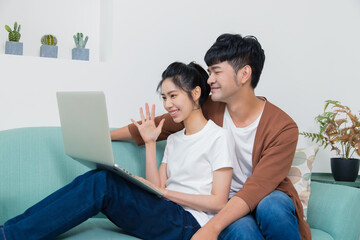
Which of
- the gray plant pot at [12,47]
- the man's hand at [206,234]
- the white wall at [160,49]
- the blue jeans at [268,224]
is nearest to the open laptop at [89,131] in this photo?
the man's hand at [206,234]

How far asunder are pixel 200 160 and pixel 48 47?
1.12 m

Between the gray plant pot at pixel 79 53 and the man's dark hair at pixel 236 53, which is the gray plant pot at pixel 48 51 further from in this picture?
the man's dark hair at pixel 236 53

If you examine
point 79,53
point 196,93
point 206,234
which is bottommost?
point 206,234

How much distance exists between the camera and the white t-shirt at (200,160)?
1.72 m

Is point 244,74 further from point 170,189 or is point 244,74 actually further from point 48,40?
point 48,40

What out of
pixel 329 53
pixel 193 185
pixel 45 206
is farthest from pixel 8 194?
pixel 329 53

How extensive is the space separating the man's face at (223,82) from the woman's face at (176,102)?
0.13m

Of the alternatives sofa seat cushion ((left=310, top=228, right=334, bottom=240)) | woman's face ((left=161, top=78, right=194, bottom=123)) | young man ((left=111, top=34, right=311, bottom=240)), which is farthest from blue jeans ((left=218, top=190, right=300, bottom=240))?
woman's face ((left=161, top=78, right=194, bottom=123))

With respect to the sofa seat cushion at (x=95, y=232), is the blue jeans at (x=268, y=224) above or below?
above

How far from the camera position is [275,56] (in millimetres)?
2770

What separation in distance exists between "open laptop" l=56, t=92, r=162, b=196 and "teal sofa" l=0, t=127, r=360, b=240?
0.28m

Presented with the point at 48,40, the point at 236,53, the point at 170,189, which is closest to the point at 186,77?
the point at 236,53

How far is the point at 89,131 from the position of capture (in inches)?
58.9

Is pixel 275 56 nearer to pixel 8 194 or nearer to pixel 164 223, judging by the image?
pixel 164 223
